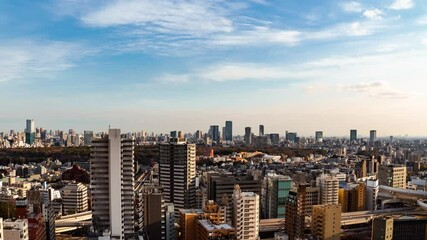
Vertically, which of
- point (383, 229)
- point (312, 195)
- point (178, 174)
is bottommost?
point (383, 229)

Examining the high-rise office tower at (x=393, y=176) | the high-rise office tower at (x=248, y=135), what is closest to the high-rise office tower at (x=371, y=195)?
the high-rise office tower at (x=393, y=176)

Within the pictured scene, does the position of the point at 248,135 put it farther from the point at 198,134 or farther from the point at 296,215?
the point at 296,215

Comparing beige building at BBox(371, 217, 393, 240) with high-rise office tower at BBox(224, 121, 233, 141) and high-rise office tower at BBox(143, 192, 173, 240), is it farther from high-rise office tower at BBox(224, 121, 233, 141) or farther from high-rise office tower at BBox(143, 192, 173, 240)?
high-rise office tower at BBox(224, 121, 233, 141)

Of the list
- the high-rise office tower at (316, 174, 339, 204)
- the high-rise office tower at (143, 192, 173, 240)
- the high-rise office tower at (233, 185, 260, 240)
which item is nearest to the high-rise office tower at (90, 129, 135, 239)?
the high-rise office tower at (143, 192, 173, 240)

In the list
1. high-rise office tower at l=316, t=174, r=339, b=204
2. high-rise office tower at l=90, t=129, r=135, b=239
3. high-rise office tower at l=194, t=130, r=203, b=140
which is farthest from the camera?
high-rise office tower at l=194, t=130, r=203, b=140

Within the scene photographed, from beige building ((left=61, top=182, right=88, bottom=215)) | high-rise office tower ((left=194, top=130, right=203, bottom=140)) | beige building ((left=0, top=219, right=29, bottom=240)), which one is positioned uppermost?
high-rise office tower ((left=194, top=130, right=203, bottom=140))

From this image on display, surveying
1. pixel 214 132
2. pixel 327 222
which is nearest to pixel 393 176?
pixel 327 222

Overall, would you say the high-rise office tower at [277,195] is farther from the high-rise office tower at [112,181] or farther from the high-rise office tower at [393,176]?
the high-rise office tower at [393,176]
